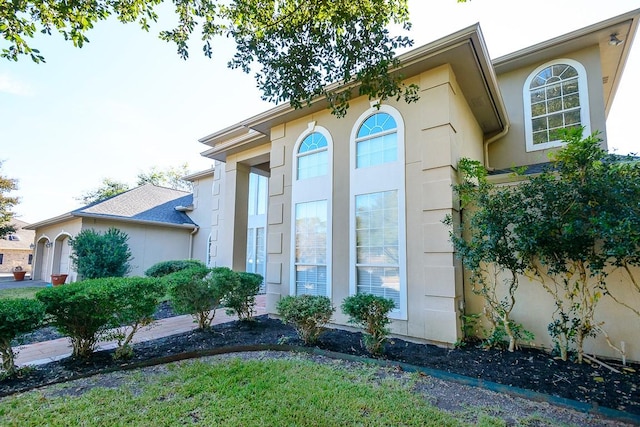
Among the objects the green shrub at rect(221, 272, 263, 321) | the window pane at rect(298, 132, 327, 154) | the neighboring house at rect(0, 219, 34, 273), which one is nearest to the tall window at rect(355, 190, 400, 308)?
the window pane at rect(298, 132, 327, 154)

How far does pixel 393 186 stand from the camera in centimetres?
544

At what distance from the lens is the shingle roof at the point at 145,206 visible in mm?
13086

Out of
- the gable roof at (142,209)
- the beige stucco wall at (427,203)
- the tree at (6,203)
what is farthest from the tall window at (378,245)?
the tree at (6,203)

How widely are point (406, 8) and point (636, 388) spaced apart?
17.8ft

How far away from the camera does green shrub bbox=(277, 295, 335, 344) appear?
15.4ft

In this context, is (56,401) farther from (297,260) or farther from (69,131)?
(69,131)

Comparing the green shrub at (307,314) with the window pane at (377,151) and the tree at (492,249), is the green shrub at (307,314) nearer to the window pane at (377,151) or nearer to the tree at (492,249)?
the tree at (492,249)

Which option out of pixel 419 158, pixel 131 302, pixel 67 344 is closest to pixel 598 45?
pixel 419 158

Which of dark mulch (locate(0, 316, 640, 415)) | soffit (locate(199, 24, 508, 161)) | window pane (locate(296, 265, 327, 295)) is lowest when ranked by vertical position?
dark mulch (locate(0, 316, 640, 415))

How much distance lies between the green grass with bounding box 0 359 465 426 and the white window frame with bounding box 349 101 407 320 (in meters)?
1.91

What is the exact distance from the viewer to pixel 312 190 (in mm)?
6574

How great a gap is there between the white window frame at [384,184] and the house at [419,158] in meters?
0.02

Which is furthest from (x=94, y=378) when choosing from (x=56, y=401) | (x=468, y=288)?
(x=468, y=288)

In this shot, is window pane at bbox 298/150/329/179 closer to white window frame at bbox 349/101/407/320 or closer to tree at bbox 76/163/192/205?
white window frame at bbox 349/101/407/320
